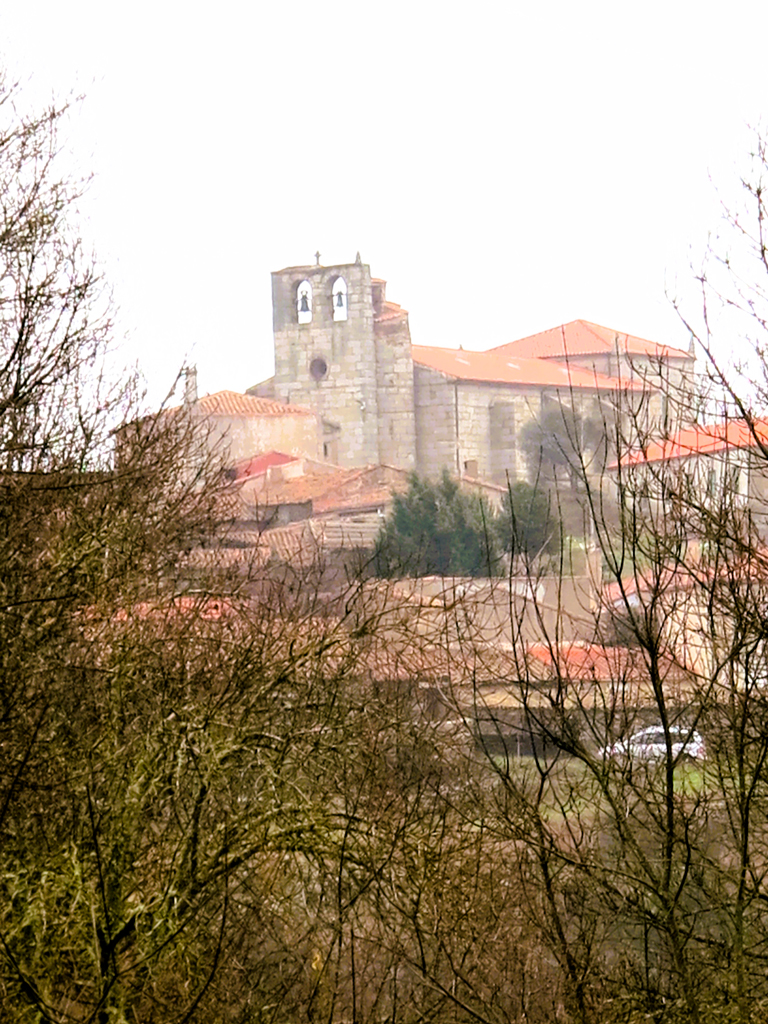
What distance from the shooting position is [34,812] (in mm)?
5461

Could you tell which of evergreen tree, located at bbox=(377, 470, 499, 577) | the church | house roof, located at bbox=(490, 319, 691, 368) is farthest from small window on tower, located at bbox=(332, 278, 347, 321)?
house roof, located at bbox=(490, 319, 691, 368)

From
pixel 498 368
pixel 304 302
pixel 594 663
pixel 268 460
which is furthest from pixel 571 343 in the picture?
pixel 594 663

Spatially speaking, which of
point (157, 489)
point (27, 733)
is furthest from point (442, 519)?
point (27, 733)

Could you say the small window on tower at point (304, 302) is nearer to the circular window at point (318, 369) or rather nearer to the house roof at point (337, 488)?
the circular window at point (318, 369)

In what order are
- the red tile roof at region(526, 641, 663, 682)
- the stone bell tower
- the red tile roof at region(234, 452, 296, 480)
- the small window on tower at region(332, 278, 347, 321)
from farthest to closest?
the stone bell tower < the small window on tower at region(332, 278, 347, 321) < the red tile roof at region(234, 452, 296, 480) < the red tile roof at region(526, 641, 663, 682)

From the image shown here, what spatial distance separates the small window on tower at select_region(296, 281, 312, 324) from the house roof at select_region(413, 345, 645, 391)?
13.5 feet

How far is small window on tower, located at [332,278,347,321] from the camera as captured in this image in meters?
51.1

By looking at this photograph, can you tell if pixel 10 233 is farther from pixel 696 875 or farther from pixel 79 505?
pixel 696 875

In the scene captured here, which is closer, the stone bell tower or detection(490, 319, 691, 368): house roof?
the stone bell tower

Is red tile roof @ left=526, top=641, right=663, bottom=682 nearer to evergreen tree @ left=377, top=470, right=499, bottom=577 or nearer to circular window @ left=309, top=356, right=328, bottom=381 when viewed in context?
evergreen tree @ left=377, top=470, right=499, bottom=577

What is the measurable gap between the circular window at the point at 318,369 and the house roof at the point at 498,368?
Result: 3.30 metres

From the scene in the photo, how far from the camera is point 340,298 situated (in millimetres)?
51250

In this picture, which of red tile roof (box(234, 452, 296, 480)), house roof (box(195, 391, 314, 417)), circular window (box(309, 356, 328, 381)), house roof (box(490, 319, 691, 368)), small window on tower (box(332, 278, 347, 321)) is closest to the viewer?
red tile roof (box(234, 452, 296, 480))

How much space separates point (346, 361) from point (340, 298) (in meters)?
2.10
